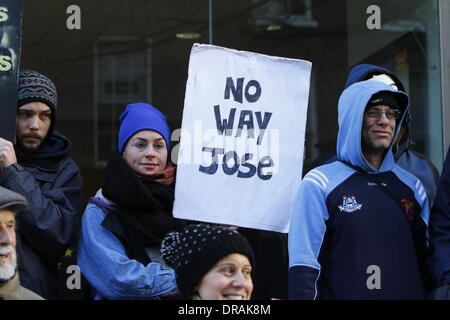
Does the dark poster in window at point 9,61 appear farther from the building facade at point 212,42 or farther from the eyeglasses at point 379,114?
the eyeglasses at point 379,114

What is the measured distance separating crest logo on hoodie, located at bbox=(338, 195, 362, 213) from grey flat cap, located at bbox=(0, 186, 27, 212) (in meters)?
1.63

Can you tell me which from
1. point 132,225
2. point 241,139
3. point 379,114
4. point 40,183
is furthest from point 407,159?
point 40,183

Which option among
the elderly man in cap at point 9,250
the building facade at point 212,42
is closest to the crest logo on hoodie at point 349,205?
the elderly man in cap at point 9,250

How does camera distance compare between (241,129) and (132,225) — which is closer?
(132,225)

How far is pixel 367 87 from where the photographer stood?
5020mm

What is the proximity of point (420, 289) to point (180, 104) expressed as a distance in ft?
14.3

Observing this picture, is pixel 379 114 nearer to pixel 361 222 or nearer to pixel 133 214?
pixel 361 222

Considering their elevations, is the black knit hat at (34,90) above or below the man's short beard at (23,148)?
above

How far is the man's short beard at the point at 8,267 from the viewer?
13.2 feet

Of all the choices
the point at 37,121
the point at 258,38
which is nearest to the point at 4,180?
the point at 37,121

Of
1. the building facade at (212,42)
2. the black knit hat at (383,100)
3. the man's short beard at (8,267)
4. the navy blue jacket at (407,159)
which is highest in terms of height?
the building facade at (212,42)

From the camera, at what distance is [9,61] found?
5.16 meters

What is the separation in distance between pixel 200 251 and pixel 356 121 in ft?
4.56

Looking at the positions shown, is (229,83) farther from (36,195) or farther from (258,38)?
(258,38)
